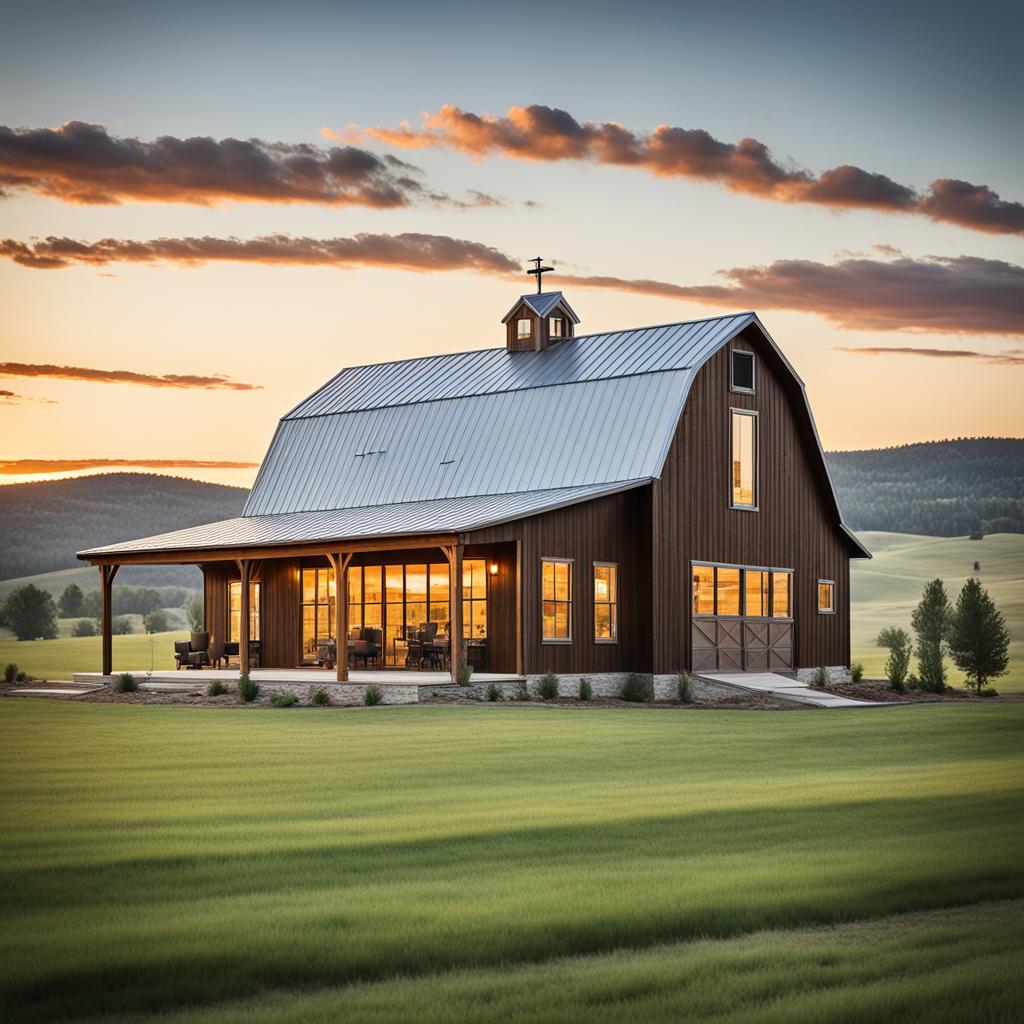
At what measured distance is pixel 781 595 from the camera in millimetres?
37562

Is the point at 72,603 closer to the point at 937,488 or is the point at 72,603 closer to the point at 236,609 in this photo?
the point at 236,609

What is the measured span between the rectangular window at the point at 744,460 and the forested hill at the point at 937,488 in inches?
4791

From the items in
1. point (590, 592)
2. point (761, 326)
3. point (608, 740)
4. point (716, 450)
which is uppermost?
point (761, 326)

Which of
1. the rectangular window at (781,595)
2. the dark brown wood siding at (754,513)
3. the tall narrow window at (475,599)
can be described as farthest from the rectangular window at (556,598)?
the rectangular window at (781,595)

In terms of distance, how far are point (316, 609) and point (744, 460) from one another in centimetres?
1094

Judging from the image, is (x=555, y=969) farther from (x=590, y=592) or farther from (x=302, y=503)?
(x=302, y=503)

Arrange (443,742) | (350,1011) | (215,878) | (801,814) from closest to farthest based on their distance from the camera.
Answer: (350,1011) → (215,878) → (801,814) → (443,742)

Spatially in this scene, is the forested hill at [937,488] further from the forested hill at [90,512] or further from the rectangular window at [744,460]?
the rectangular window at [744,460]

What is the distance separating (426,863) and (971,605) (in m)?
34.0

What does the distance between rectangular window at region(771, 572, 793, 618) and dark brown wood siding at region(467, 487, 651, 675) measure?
4.75 m

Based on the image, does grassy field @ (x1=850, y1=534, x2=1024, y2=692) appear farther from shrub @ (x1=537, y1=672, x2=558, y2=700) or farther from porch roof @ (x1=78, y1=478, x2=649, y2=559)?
shrub @ (x1=537, y1=672, x2=558, y2=700)

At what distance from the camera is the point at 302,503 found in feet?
134

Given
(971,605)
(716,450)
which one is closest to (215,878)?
(716,450)

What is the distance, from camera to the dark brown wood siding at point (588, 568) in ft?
104
